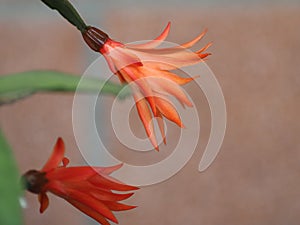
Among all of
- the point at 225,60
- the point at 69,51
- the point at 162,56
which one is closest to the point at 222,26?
the point at 225,60

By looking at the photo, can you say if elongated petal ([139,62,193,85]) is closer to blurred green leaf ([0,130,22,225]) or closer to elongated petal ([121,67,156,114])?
elongated petal ([121,67,156,114])

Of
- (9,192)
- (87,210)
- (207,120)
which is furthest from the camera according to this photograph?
(207,120)

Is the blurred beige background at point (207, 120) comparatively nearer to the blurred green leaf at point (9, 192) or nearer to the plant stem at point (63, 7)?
the plant stem at point (63, 7)

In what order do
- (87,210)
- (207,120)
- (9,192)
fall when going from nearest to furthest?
(9,192)
(87,210)
(207,120)

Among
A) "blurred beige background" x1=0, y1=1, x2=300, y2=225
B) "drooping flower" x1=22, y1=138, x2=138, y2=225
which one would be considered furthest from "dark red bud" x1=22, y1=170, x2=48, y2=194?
"blurred beige background" x1=0, y1=1, x2=300, y2=225

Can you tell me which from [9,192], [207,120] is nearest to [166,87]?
[9,192]

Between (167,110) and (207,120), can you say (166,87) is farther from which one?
(207,120)
